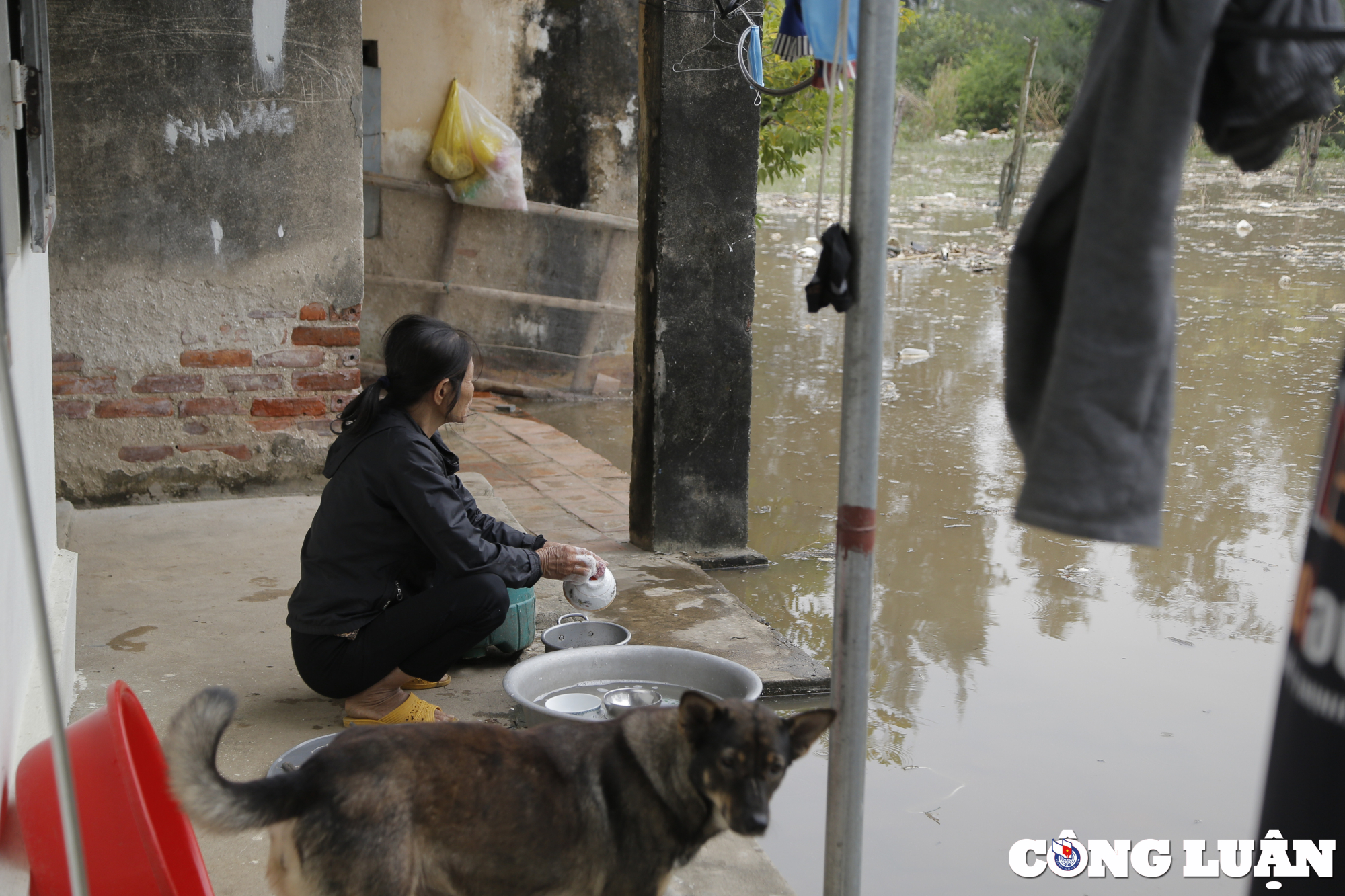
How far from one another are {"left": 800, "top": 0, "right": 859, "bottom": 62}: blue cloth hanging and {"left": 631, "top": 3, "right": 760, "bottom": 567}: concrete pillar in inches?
70.9

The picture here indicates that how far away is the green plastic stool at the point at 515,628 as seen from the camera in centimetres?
376

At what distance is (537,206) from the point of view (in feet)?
28.5

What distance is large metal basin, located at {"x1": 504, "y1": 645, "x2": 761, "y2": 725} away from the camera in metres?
3.22

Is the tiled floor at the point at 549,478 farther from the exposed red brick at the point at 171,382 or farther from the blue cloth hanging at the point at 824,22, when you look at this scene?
the blue cloth hanging at the point at 824,22

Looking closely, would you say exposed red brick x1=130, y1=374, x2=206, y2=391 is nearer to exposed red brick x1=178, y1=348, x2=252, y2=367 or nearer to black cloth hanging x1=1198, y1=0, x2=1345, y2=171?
exposed red brick x1=178, y1=348, x2=252, y2=367

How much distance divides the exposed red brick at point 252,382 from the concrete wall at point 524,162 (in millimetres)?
3140

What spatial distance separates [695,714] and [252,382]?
386 cm

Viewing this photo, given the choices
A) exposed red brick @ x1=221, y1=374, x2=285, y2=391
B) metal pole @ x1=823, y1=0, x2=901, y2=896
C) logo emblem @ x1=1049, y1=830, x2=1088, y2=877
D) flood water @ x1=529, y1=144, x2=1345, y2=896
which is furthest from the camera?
exposed red brick @ x1=221, y1=374, x2=285, y2=391

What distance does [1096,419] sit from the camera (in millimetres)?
1396

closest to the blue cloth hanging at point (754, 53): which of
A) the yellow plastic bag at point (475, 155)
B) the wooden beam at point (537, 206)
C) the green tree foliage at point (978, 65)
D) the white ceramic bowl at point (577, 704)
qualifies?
the white ceramic bowl at point (577, 704)

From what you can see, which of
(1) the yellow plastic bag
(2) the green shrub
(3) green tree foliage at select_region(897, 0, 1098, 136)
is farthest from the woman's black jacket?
(2) the green shrub

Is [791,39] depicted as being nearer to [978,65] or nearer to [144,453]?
[144,453]

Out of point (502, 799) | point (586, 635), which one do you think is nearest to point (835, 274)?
point (502, 799)

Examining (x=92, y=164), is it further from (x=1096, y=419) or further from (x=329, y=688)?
(x=1096, y=419)
